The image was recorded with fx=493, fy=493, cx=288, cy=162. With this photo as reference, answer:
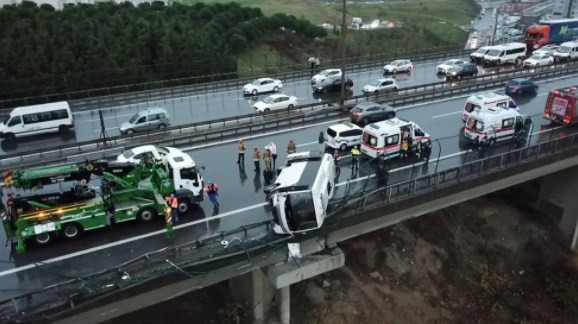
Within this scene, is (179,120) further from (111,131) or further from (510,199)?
(510,199)

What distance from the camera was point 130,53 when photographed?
4588cm

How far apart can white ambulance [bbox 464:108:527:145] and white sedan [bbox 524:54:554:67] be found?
71.8 feet

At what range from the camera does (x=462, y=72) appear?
132ft

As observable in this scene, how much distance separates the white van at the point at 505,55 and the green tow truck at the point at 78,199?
38.1 m

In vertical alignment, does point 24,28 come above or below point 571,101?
above

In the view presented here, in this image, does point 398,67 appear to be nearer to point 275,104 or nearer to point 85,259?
point 275,104

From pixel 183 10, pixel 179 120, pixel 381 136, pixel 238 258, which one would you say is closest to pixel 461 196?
pixel 381 136

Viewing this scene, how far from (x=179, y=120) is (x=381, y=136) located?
51.2ft

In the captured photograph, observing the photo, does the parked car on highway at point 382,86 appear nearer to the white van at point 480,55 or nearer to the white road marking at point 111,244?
the white van at point 480,55

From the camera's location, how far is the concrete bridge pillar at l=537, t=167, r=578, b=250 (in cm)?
2758

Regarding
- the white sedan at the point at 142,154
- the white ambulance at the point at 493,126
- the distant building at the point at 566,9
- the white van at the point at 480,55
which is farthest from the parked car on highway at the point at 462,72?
the distant building at the point at 566,9

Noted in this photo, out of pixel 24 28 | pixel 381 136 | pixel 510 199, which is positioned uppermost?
pixel 24 28

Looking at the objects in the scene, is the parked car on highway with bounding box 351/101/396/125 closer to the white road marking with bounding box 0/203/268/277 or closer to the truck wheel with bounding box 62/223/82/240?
the white road marking with bounding box 0/203/268/277

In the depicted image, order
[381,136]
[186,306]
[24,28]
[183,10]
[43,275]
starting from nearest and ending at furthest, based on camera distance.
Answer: [43,275] → [186,306] → [381,136] → [24,28] → [183,10]
